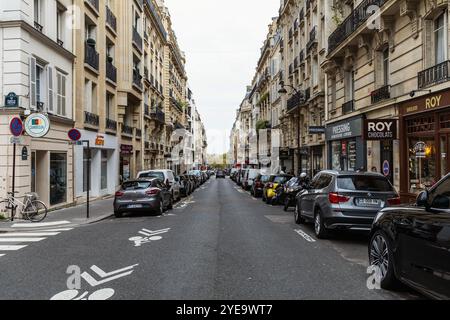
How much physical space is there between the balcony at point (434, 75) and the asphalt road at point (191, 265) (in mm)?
5856

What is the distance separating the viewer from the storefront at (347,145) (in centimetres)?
2047

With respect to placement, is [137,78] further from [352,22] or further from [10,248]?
[10,248]

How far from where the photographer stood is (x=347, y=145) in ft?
75.1

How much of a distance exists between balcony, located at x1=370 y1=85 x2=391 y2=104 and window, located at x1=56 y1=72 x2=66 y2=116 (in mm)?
13108

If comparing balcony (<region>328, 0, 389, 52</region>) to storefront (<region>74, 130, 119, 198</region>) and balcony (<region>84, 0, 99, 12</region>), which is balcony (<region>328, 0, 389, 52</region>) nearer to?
balcony (<region>84, 0, 99, 12</region>)

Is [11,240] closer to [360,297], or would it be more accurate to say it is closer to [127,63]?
[360,297]

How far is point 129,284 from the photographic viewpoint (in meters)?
5.92

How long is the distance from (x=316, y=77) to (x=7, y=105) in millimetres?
21027

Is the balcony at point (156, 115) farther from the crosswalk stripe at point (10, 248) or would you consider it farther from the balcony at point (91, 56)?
the crosswalk stripe at point (10, 248)

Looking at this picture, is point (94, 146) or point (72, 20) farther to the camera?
point (94, 146)

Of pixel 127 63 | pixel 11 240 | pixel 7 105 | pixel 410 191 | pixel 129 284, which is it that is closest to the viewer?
pixel 129 284

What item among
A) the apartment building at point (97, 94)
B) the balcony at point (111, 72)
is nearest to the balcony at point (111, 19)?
the apartment building at point (97, 94)

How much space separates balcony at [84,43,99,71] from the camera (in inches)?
860

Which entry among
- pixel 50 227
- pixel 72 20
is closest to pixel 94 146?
pixel 72 20
